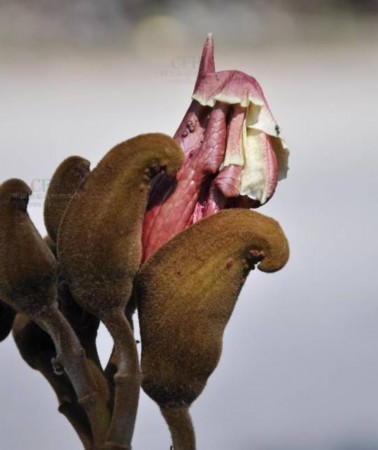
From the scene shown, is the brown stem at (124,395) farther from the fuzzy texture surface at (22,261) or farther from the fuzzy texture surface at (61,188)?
the fuzzy texture surface at (61,188)

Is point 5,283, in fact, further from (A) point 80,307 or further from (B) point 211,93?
(B) point 211,93

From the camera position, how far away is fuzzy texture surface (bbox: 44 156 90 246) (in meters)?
1.85

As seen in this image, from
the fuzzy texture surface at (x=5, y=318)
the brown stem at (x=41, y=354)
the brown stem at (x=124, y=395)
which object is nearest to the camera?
the brown stem at (x=124, y=395)

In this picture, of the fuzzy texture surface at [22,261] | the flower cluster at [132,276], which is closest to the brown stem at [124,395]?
the flower cluster at [132,276]

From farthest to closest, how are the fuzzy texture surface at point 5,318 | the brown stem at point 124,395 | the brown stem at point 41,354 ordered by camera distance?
the fuzzy texture surface at point 5,318 < the brown stem at point 41,354 < the brown stem at point 124,395

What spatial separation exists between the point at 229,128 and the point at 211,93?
0.08 metres

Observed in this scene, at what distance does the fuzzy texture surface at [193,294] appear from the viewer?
1.70 m

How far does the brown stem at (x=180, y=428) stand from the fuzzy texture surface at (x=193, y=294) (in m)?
0.02

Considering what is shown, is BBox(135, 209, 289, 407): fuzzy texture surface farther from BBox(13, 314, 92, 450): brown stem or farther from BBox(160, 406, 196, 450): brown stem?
BBox(13, 314, 92, 450): brown stem

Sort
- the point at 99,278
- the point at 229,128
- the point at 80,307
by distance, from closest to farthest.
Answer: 1. the point at 99,278
2. the point at 80,307
3. the point at 229,128

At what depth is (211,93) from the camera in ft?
6.32

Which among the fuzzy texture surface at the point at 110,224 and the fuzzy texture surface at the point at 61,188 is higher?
the fuzzy texture surface at the point at 61,188

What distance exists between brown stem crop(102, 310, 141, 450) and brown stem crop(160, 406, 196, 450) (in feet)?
0.26

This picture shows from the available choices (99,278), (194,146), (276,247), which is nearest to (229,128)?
(194,146)
